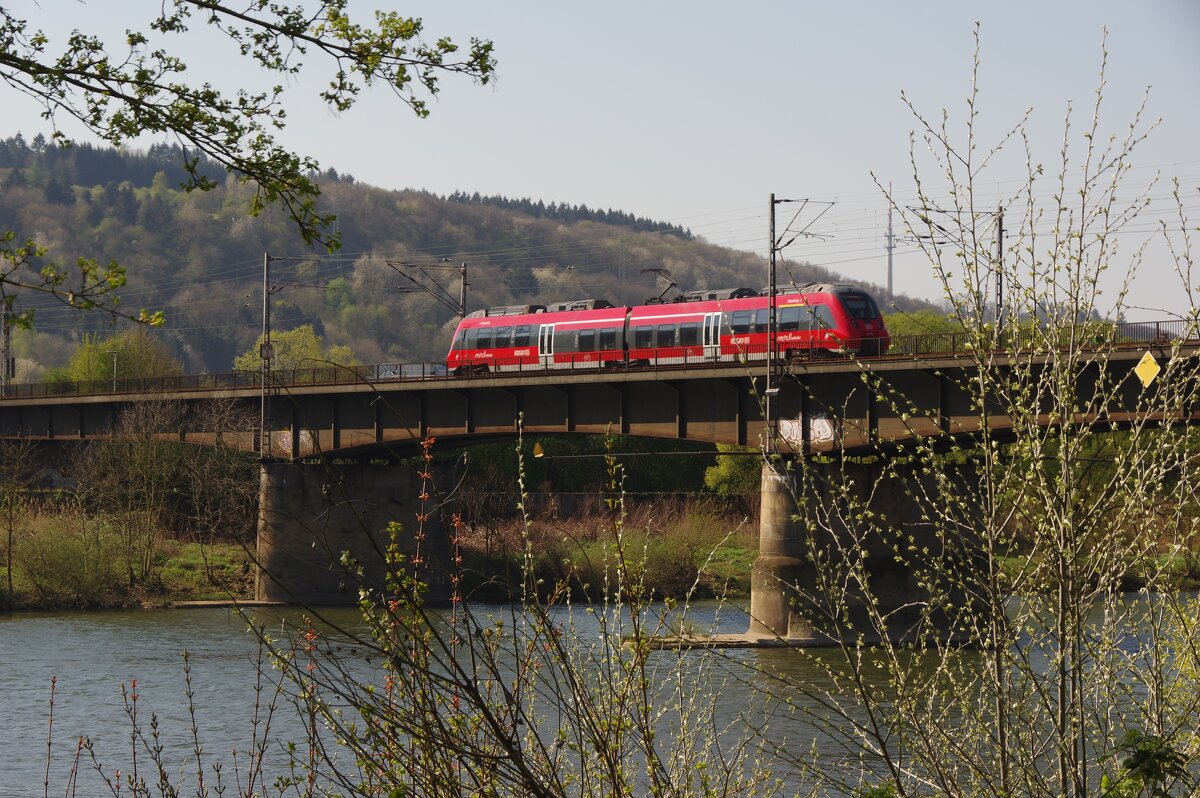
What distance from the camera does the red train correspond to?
49.8 meters

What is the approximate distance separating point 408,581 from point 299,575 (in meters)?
54.6

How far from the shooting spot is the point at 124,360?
101438mm

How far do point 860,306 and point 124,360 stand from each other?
65680mm

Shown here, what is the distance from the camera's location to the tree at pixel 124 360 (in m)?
100

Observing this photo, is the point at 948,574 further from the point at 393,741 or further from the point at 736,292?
the point at 736,292

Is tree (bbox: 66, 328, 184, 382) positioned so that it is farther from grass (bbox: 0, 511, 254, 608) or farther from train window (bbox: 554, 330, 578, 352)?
train window (bbox: 554, 330, 578, 352)

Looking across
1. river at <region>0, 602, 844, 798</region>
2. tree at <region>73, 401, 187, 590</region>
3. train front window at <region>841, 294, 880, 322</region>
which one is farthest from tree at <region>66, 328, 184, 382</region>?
train front window at <region>841, 294, 880, 322</region>

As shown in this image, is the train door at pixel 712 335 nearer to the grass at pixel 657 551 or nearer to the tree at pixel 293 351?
the grass at pixel 657 551

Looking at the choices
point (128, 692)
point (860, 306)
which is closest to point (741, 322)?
point (860, 306)

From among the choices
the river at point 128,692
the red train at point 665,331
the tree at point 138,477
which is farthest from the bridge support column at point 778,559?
the tree at point 138,477

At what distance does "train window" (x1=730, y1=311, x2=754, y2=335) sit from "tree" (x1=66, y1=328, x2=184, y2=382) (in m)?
57.4

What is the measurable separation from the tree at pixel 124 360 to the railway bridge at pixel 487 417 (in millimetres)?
25867

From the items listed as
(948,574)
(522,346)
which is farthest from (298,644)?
(522,346)

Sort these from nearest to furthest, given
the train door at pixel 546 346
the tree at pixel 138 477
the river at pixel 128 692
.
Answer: the river at pixel 128 692 → the tree at pixel 138 477 → the train door at pixel 546 346
